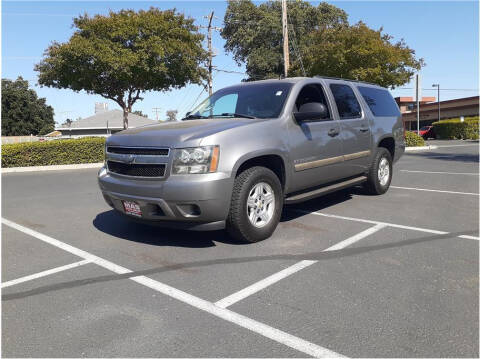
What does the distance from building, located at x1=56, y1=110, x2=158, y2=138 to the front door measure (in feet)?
126

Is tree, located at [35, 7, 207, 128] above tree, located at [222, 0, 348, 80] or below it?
below

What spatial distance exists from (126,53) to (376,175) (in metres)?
18.2

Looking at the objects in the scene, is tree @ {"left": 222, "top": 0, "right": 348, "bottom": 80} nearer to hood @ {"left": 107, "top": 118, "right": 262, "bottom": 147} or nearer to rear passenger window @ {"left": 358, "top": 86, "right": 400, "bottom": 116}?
rear passenger window @ {"left": 358, "top": 86, "right": 400, "bottom": 116}

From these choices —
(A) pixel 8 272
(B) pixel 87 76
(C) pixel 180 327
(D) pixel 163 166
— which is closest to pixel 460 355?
(C) pixel 180 327

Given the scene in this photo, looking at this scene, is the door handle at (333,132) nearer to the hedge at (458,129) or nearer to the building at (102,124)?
the hedge at (458,129)

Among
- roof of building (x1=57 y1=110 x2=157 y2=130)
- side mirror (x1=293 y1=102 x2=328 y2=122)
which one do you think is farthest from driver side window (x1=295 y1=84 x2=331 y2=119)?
roof of building (x1=57 y1=110 x2=157 y2=130)

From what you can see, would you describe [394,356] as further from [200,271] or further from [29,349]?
[29,349]

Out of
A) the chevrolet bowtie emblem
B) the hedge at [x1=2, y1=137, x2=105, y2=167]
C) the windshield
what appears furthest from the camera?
the hedge at [x1=2, y1=137, x2=105, y2=167]

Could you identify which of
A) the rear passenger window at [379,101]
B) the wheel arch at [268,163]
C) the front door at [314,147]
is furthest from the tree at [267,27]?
the wheel arch at [268,163]

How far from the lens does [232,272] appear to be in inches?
147

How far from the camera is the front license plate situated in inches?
173

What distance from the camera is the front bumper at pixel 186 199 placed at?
4.06m

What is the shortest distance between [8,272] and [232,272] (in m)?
2.17

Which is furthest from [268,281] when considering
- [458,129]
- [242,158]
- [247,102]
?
[458,129]
